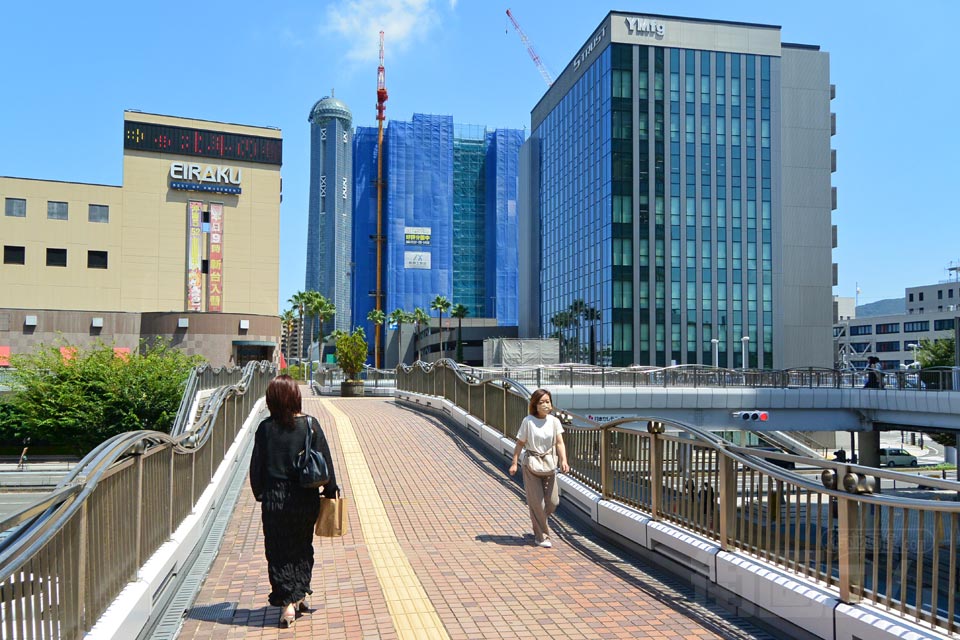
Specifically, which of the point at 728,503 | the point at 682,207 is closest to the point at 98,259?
the point at 682,207

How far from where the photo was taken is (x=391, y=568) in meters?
7.00

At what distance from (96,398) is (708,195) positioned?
174 feet

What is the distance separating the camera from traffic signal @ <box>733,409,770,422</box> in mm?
33375

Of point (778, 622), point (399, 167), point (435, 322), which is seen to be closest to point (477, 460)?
point (778, 622)

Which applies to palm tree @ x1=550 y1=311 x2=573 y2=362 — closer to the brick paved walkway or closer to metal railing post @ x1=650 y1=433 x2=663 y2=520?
the brick paved walkway

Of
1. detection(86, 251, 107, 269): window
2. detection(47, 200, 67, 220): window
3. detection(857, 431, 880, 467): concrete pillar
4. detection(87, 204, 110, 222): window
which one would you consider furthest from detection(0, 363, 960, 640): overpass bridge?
detection(47, 200, 67, 220): window

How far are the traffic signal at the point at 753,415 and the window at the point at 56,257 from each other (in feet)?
148

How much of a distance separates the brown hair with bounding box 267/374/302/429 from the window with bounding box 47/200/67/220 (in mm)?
55437

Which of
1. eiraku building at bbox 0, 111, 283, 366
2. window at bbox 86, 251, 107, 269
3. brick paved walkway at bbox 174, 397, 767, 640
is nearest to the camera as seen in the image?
brick paved walkway at bbox 174, 397, 767, 640

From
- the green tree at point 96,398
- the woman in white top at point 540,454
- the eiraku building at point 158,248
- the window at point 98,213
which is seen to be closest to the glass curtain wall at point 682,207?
the eiraku building at point 158,248

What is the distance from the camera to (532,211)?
3802 inches

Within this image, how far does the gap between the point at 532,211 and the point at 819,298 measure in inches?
1509

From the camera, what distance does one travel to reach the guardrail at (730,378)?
102 ft

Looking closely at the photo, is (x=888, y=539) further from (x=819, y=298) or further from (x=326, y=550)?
(x=819, y=298)
